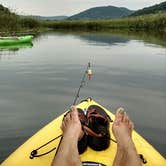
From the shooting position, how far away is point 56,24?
71.6 meters

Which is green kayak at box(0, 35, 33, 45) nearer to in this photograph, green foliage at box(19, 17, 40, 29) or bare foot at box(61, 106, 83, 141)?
bare foot at box(61, 106, 83, 141)

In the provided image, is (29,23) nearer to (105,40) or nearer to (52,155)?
(105,40)

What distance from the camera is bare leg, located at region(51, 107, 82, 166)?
13.0 feet

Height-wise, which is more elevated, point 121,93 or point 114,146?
point 114,146

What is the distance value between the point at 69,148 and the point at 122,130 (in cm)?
89

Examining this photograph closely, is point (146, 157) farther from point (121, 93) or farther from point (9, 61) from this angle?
point (9, 61)

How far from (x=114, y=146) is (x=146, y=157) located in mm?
455

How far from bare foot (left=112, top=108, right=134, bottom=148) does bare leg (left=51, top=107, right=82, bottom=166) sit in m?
0.48

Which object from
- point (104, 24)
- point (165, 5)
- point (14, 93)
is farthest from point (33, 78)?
point (165, 5)

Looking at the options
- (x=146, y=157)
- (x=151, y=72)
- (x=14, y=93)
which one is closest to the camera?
(x=146, y=157)

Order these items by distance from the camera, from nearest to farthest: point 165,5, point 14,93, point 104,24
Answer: point 14,93 → point 104,24 → point 165,5

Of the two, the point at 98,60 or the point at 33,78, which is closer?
the point at 33,78

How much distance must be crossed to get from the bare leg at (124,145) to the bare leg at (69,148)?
0.50 metres

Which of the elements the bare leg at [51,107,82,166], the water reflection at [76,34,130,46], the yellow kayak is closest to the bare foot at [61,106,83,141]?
the bare leg at [51,107,82,166]
